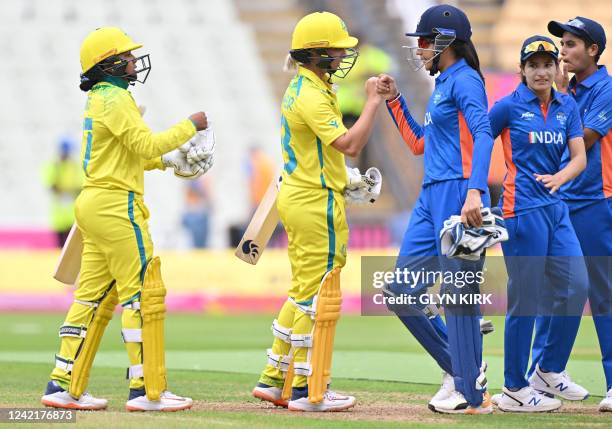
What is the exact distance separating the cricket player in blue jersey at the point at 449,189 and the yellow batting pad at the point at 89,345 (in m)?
1.64

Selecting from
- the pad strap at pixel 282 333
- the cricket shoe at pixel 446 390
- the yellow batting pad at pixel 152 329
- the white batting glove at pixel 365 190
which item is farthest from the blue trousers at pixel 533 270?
the yellow batting pad at pixel 152 329

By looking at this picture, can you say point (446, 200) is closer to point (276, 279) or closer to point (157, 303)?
point (157, 303)

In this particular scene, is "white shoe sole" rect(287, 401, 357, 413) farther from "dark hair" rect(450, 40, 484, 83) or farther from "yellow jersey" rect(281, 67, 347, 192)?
"dark hair" rect(450, 40, 484, 83)

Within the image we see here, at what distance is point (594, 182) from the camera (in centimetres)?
822

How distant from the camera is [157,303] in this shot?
24.6 ft

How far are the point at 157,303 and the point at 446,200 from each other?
5.67 feet

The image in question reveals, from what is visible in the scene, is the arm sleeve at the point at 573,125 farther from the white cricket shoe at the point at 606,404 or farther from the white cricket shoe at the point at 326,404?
the white cricket shoe at the point at 326,404

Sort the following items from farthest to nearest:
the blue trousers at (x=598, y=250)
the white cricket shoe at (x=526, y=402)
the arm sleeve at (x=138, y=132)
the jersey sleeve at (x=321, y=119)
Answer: the blue trousers at (x=598, y=250)
the white cricket shoe at (x=526, y=402)
the jersey sleeve at (x=321, y=119)
the arm sleeve at (x=138, y=132)

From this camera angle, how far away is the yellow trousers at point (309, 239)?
7.55 m

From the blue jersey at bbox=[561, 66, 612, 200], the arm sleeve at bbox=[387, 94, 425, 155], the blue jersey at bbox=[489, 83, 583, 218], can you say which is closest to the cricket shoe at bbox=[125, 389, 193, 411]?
the arm sleeve at bbox=[387, 94, 425, 155]

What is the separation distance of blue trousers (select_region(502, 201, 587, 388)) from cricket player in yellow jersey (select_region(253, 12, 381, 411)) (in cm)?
99

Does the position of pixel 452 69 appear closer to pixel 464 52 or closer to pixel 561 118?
pixel 464 52

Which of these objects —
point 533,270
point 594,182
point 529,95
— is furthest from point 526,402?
point 529,95

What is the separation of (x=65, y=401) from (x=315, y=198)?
6.10 feet
